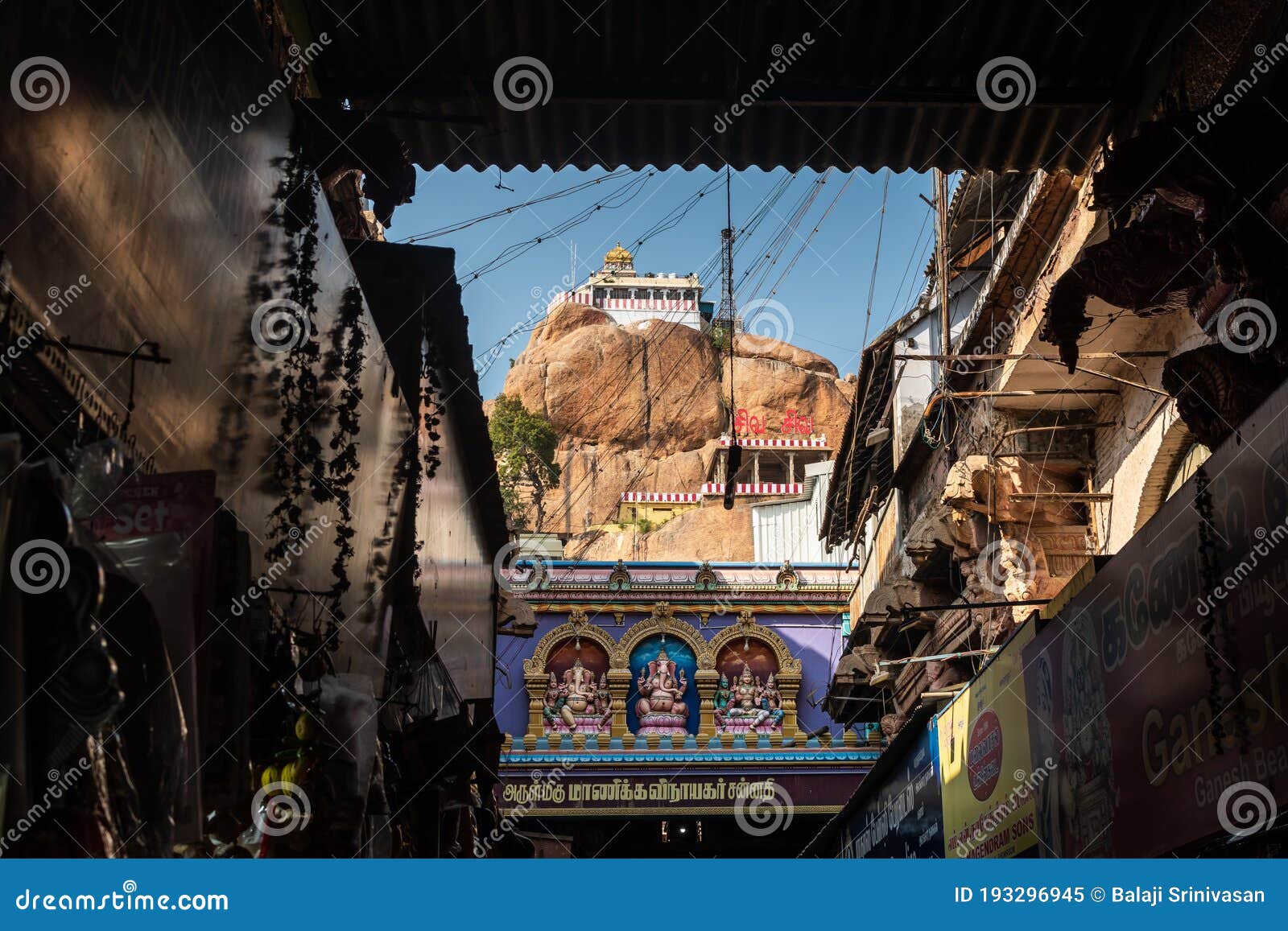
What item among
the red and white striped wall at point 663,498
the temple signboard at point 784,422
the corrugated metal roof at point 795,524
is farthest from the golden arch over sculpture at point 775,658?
the temple signboard at point 784,422

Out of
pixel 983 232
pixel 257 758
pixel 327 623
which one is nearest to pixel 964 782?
pixel 327 623

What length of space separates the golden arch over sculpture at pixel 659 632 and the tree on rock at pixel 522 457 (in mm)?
24843

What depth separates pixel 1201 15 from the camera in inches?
247

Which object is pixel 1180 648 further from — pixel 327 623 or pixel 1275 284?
pixel 327 623

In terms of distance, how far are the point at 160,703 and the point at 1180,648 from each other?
4.14 meters
